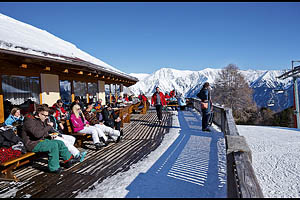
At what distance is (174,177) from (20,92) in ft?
16.7

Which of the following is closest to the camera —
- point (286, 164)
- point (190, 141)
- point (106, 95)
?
point (286, 164)

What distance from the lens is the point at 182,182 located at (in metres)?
2.79

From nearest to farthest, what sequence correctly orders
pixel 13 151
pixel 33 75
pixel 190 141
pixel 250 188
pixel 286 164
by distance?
1. pixel 250 188
2. pixel 13 151
3. pixel 286 164
4. pixel 190 141
5. pixel 33 75

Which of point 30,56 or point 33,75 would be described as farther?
point 33,75

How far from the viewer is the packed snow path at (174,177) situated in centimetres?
253

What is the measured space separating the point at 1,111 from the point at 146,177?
4158 millimetres

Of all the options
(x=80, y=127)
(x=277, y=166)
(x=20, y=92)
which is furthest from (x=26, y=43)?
(x=277, y=166)

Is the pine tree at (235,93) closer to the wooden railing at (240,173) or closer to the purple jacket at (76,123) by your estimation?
the purple jacket at (76,123)

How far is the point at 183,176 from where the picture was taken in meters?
2.98

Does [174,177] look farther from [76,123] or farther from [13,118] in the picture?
[13,118]

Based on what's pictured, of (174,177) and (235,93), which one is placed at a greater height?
(235,93)

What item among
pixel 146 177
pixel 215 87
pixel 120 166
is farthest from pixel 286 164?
pixel 215 87

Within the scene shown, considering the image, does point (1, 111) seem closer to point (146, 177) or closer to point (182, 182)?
point (146, 177)

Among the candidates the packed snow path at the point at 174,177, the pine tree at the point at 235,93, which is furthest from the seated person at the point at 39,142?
the pine tree at the point at 235,93
